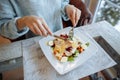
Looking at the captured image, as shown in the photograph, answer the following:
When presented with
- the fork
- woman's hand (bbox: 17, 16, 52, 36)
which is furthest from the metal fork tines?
woman's hand (bbox: 17, 16, 52, 36)

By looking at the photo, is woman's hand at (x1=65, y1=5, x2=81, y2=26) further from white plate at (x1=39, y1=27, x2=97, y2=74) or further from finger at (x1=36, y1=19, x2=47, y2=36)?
finger at (x1=36, y1=19, x2=47, y2=36)

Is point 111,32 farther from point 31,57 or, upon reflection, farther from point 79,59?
point 31,57

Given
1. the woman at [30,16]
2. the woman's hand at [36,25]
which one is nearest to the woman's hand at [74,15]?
the woman at [30,16]

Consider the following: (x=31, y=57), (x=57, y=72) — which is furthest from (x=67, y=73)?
(x=31, y=57)

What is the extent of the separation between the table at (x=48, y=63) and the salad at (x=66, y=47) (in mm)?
46

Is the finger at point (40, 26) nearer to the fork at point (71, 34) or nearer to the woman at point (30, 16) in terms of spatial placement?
the woman at point (30, 16)

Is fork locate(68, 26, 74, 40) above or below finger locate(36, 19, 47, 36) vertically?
below

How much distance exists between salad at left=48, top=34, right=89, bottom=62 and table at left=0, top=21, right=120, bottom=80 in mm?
46

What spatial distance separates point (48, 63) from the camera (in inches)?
22.1

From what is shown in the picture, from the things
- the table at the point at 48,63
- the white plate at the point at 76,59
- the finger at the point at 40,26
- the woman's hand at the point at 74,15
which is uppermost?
the finger at the point at 40,26

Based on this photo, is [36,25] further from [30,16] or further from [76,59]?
[76,59]

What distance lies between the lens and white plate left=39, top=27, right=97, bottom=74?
0.52 m

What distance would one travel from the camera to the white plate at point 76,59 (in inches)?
20.6

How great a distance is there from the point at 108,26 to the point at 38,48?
368 mm
